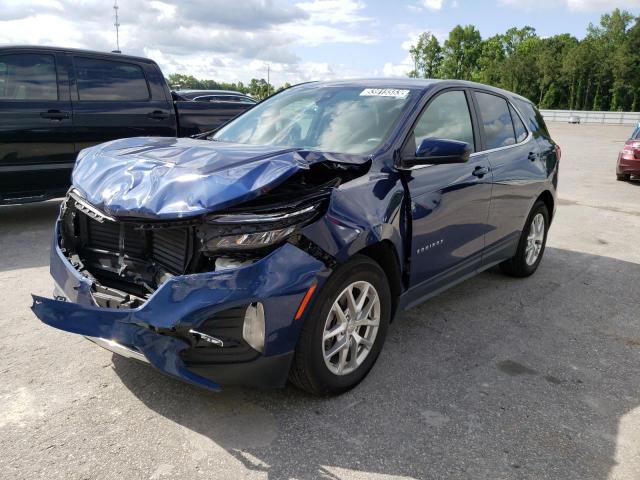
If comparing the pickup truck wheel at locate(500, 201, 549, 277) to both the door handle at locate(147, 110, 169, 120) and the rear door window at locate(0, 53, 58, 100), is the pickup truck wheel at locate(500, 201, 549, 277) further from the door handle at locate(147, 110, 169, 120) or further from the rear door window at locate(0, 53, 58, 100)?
the rear door window at locate(0, 53, 58, 100)

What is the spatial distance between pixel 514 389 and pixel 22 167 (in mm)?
5700

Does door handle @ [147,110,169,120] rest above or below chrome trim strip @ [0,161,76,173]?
above

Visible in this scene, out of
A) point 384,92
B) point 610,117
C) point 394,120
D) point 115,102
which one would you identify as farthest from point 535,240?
point 610,117

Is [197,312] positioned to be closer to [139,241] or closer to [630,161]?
[139,241]

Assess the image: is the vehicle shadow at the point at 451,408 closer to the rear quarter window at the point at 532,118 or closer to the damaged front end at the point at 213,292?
the damaged front end at the point at 213,292

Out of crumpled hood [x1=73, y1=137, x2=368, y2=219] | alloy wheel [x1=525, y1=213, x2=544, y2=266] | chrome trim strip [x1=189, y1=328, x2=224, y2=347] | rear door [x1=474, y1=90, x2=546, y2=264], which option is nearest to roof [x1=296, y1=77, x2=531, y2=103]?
rear door [x1=474, y1=90, x2=546, y2=264]

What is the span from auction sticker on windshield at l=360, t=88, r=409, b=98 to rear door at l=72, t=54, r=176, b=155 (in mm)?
4231

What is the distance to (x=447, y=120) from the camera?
399 centimetres

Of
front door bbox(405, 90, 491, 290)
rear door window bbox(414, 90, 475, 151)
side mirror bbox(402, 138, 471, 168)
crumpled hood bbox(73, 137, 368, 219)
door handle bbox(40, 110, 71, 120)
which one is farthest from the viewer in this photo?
door handle bbox(40, 110, 71, 120)

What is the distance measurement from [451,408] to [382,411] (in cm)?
39

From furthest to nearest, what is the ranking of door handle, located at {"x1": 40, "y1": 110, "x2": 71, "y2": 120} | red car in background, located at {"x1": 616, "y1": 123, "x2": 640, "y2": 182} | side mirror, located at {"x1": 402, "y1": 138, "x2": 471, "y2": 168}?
1. red car in background, located at {"x1": 616, "y1": 123, "x2": 640, "y2": 182}
2. door handle, located at {"x1": 40, "y1": 110, "x2": 71, "y2": 120}
3. side mirror, located at {"x1": 402, "y1": 138, "x2": 471, "y2": 168}

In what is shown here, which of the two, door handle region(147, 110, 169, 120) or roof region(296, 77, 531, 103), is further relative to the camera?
door handle region(147, 110, 169, 120)

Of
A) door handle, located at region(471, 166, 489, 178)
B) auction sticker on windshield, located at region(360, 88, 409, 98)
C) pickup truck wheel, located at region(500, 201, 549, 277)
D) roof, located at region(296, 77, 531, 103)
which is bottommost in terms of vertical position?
pickup truck wheel, located at region(500, 201, 549, 277)

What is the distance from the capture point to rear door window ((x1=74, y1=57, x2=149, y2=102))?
22.2 ft
